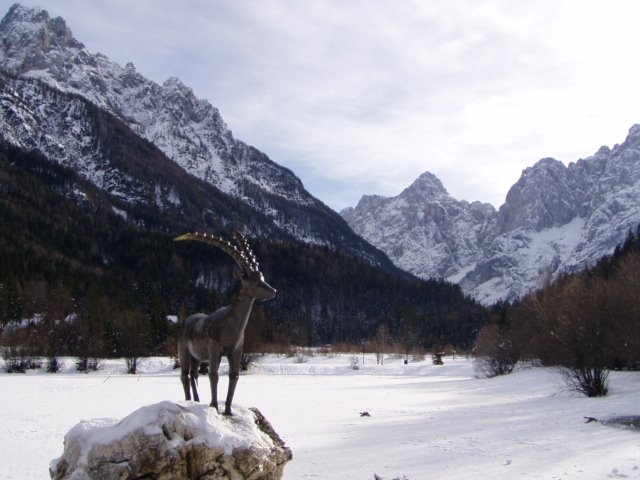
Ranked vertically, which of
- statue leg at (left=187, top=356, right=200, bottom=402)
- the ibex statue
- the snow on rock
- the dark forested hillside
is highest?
the dark forested hillside

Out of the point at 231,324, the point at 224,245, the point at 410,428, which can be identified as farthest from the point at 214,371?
the point at 410,428

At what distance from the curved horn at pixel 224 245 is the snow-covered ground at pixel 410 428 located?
5.47m

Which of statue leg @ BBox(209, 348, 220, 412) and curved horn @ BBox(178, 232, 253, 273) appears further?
statue leg @ BBox(209, 348, 220, 412)

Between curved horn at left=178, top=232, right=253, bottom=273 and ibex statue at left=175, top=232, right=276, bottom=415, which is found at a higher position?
curved horn at left=178, top=232, right=253, bottom=273

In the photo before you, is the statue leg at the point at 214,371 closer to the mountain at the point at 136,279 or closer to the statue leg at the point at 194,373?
the statue leg at the point at 194,373

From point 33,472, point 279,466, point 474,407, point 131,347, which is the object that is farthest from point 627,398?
point 131,347

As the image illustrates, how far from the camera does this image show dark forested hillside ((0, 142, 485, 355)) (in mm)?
79062

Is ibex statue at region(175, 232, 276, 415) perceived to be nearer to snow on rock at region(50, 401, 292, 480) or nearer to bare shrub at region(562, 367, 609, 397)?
snow on rock at region(50, 401, 292, 480)

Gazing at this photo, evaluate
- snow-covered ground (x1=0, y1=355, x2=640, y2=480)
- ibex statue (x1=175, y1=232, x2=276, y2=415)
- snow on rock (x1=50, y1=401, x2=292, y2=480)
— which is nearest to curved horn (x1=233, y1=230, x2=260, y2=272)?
ibex statue (x1=175, y1=232, x2=276, y2=415)

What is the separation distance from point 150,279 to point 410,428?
11376 cm

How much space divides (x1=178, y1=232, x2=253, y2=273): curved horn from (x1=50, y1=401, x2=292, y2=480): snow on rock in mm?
2256

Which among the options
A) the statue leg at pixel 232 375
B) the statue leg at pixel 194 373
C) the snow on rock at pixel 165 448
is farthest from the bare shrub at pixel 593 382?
the snow on rock at pixel 165 448

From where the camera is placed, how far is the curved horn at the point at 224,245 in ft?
29.1

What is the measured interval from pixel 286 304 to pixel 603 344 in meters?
111
